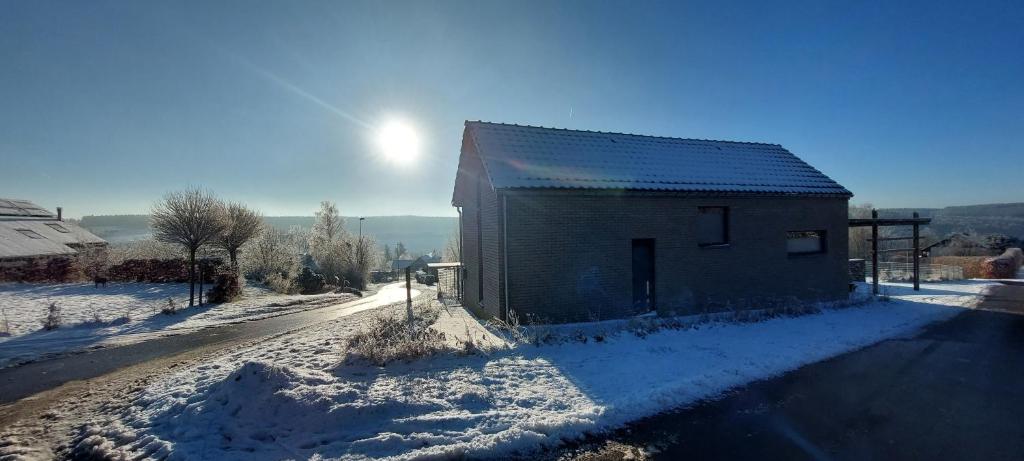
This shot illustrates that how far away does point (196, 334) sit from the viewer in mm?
11352

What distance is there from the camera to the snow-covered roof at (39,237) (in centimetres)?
2169

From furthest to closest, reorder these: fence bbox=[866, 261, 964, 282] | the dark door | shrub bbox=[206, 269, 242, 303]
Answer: fence bbox=[866, 261, 964, 282] → shrub bbox=[206, 269, 242, 303] → the dark door

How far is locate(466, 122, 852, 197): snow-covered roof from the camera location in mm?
11188

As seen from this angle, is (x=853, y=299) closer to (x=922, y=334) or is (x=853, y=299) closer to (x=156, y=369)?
(x=922, y=334)

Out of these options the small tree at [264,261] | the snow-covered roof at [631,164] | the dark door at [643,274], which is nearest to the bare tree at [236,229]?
the small tree at [264,261]

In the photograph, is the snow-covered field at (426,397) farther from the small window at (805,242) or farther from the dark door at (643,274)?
the small window at (805,242)

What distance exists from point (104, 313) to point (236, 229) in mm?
12198

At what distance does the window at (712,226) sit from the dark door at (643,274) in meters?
1.75

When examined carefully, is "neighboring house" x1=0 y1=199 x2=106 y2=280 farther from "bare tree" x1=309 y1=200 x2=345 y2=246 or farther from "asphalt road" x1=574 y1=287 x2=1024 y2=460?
"asphalt road" x1=574 y1=287 x2=1024 y2=460

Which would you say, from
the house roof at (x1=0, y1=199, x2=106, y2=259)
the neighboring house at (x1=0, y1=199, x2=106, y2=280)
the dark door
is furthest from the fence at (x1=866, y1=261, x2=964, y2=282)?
the house roof at (x1=0, y1=199, x2=106, y2=259)

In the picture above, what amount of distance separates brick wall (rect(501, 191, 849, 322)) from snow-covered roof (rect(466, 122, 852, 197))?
1.44 feet

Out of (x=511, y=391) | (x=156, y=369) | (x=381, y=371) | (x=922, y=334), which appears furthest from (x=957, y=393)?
(x=156, y=369)

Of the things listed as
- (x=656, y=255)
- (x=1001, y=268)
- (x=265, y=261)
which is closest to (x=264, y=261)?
(x=265, y=261)

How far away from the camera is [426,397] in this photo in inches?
231
